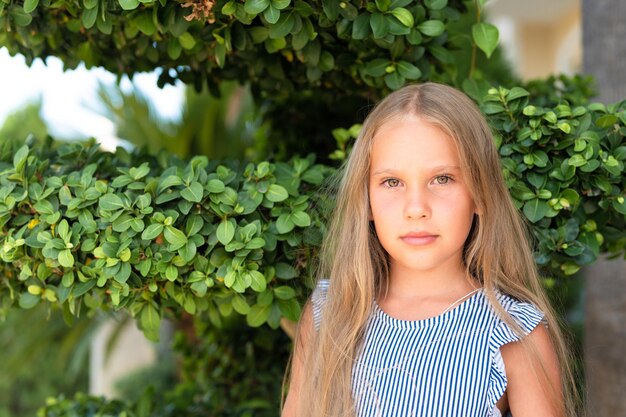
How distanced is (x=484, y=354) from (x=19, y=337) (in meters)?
4.99

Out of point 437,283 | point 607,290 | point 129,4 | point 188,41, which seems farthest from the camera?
point 607,290

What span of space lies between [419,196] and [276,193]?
36 centimetres

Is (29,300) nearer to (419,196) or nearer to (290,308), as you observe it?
(290,308)

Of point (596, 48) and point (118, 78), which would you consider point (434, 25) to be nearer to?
point (118, 78)

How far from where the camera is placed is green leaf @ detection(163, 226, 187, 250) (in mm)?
1728

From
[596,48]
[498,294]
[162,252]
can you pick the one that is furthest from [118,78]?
[596,48]

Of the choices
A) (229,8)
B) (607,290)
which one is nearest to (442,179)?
(229,8)

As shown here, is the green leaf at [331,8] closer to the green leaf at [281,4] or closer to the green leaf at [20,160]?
the green leaf at [281,4]

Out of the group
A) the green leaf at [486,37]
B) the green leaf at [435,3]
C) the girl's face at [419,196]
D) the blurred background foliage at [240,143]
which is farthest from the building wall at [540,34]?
the girl's face at [419,196]

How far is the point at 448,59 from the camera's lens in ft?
6.93

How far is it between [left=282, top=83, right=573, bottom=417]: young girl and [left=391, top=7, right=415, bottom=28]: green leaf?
0.51 feet

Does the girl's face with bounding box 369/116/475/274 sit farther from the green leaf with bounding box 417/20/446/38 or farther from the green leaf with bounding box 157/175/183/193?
the green leaf with bounding box 157/175/183/193

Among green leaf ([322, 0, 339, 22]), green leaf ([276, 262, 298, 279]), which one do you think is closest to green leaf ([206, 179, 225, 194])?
green leaf ([276, 262, 298, 279])

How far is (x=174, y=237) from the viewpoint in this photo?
1729mm
